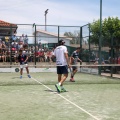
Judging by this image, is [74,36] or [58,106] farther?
[74,36]

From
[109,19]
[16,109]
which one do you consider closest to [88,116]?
[16,109]

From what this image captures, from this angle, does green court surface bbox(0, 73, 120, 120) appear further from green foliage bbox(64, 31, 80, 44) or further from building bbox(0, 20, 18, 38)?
green foliage bbox(64, 31, 80, 44)

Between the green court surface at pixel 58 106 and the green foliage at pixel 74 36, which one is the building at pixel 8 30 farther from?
the green court surface at pixel 58 106

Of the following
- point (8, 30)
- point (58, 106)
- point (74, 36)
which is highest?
point (8, 30)

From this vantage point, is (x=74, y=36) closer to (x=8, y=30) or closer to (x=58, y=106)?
(x=8, y=30)

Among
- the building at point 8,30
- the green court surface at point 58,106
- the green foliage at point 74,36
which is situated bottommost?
the green court surface at point 58,106

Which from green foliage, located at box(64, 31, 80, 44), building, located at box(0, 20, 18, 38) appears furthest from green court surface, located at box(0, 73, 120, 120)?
green foliage, located at box(64, 31, 80, 44)

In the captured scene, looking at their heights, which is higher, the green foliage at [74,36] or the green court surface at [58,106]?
the green foliage at [74,36]

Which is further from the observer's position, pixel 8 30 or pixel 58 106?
pixel 8 30

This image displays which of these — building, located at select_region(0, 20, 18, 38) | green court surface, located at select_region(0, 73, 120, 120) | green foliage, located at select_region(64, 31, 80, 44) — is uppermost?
building, located at select_region(0, 20, 18, 38)

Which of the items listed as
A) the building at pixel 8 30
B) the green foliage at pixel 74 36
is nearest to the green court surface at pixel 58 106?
the building at pixel 8 30

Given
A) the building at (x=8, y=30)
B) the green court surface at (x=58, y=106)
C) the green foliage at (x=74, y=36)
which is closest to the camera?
the green court surface at (x=58, y=106)

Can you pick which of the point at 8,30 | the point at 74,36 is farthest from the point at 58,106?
the point at 8,30

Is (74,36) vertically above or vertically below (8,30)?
below
